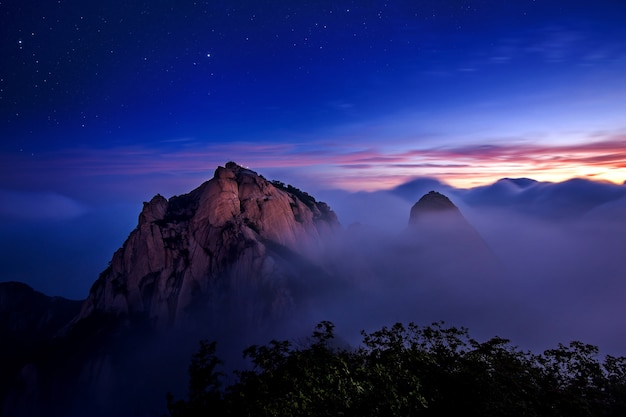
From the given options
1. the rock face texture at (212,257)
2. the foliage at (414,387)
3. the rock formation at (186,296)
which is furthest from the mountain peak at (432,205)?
the foliage at (414,387)

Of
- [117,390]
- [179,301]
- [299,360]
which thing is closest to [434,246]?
[179,301]

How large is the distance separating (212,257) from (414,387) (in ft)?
296

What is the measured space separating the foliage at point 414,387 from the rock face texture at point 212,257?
228ft

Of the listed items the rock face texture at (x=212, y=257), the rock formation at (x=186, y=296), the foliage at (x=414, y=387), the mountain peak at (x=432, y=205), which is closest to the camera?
the foliage at (x=414, y=387)

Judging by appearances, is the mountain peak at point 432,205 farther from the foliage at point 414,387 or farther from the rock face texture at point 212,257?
the foliage at point 414,387

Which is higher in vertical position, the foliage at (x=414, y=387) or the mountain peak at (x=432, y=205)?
the foliage at (x=414, y=387)

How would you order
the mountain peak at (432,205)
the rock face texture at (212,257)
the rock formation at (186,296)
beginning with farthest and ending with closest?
the mountain peak at (432,205)
the rock face texture at (212,257)
the rock formation at (186,296)

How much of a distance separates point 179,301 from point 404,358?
90.4m

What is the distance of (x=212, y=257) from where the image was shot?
332ft

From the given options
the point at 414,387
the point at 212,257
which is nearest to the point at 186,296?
the point at 212,257

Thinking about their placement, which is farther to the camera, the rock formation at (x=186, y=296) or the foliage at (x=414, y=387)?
the rock formation at (x=186, y=296)

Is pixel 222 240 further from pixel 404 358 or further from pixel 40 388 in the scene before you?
pixel 404 358

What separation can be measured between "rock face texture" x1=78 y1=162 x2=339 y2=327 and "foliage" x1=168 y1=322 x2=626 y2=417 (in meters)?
69.4

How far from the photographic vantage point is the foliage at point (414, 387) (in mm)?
18312
